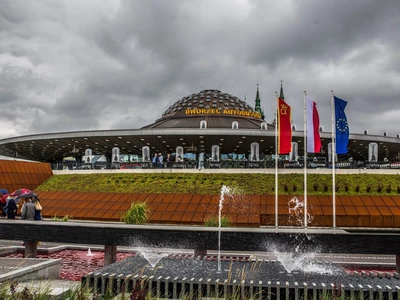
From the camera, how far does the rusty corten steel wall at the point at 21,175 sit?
34.7 m

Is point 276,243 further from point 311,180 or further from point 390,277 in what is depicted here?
point 311,180

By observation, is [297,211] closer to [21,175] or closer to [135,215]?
[135,215]

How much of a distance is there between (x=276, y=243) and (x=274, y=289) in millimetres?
2665

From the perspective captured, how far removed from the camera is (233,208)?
27328mm

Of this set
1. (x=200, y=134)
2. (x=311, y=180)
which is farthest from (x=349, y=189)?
(x=200, y=134)

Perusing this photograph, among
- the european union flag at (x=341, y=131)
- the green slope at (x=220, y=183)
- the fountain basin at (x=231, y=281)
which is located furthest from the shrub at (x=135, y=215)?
the european union flag at (x=341, y=131)

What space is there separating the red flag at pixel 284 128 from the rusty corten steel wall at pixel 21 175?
77.4 ft

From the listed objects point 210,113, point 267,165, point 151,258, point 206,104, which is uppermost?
point 206,104

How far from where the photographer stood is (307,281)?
927cm

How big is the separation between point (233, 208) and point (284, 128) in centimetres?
688

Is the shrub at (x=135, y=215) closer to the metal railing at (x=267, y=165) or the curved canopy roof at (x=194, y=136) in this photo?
the metal railing at (x=267, y=165)

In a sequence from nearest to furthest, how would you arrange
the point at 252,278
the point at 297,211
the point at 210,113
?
the point at 252,278
the point at 297,211
the point at 210,113

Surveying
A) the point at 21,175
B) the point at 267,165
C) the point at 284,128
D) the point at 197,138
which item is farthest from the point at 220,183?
the point at 21,175

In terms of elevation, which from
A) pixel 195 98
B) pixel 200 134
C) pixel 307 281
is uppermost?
pixel 195 98
